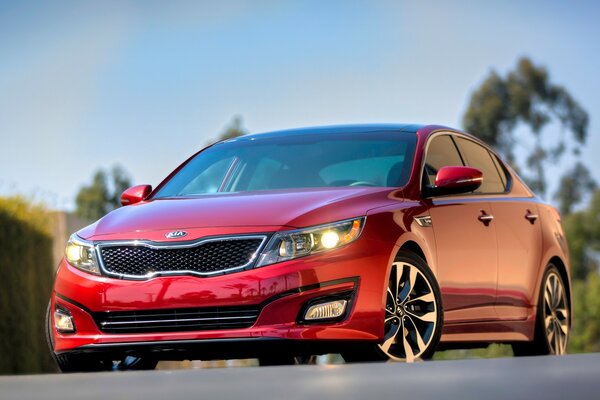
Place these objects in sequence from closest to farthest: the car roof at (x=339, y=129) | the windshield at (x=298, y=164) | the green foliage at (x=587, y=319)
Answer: the windshield at (x=298, y=164), the car roof at (x=339, y=129), the green foliage at (x=587, y=319)

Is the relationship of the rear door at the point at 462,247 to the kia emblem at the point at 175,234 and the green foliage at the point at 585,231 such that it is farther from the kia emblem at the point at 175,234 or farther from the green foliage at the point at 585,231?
the green foliage at the point at 585,231

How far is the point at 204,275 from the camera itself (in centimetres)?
670

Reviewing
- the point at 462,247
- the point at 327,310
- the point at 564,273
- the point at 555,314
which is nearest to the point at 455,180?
the point at 462,247

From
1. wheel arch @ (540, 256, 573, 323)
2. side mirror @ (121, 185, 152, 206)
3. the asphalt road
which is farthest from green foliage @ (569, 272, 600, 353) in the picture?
the asphalt road

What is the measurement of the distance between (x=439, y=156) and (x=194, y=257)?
7.77 ft

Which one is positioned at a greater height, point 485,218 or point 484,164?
point 484,164

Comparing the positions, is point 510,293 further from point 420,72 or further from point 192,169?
point 420,72

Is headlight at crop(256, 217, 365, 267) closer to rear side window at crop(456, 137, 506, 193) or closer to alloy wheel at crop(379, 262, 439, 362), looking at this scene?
alloy wheel at crop(379, 262, 439, 362)

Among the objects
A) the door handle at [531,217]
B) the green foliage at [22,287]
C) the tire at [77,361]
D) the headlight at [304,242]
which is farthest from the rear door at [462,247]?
the green foliage at [22,287]

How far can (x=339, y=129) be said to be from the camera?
870cm

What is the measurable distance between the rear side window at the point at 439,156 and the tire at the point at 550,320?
1.19m

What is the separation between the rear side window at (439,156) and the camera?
8.30 m

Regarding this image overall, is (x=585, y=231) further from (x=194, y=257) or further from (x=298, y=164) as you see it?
(x=194, y=257)

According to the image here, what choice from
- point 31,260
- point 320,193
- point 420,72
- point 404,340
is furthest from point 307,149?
point 420,72
